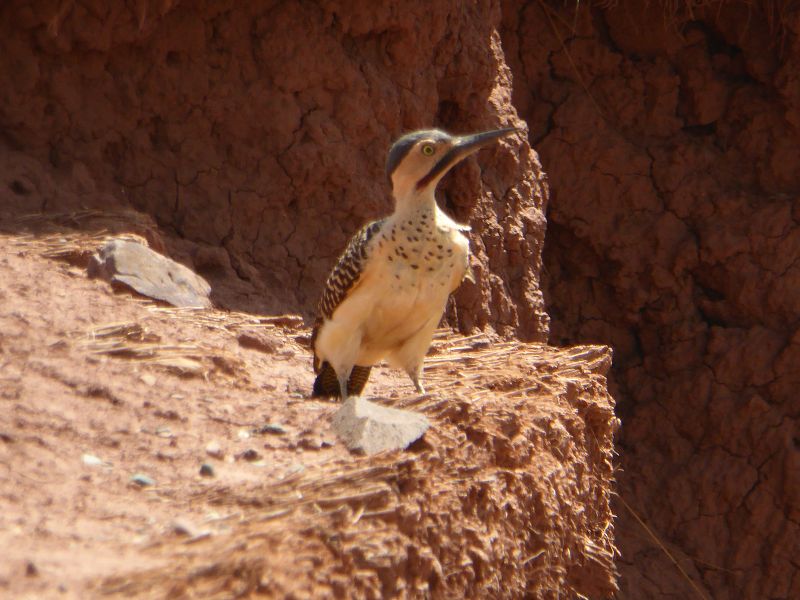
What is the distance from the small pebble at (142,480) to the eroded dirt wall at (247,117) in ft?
11.7

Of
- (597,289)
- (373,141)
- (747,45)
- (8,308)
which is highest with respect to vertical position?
(747,45)

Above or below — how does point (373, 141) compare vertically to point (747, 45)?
below

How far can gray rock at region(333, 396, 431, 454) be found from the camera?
12.1 ft

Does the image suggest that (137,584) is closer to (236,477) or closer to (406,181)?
(236,477)

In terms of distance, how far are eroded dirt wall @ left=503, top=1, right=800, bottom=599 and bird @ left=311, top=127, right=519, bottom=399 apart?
4.18 meters

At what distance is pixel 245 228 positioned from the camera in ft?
25.2

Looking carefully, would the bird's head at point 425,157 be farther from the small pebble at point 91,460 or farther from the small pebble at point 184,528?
the small pebble at point 184,528

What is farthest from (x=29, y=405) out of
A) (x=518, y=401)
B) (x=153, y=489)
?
(x=518, y=401)

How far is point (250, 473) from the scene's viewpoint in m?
3.61

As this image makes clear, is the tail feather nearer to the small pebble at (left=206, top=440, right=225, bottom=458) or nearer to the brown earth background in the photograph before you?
the small pebble at (left=206, top=440, right=225, bottom=458)

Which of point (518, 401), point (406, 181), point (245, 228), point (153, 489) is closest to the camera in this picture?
point (153, 489)

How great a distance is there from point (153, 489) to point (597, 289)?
7009mm

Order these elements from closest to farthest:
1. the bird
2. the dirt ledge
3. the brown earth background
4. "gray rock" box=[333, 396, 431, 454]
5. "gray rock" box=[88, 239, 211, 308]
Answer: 1. the dirt ledge
2. "gray rock" box=[333, 396, 431, 454]
3. the bird
4. "gray rock" box=[88, 239, 211, 308]
5. the brown earth background

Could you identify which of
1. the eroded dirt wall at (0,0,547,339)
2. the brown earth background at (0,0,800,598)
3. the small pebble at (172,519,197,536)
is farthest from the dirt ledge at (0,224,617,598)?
→ the brown earth background at (0,0,800,598)
